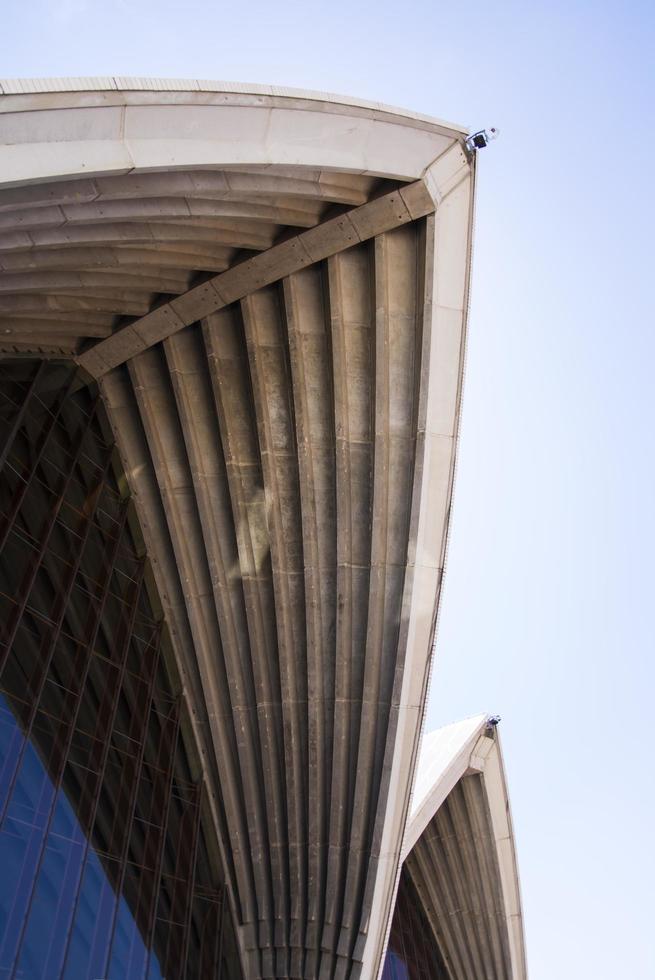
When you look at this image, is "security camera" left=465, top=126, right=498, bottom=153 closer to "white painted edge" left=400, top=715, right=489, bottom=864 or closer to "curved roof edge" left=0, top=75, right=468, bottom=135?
Answer: "curved roof edge" left=0, top=75, right=468, bottom=135

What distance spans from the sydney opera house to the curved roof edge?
103 millimetres

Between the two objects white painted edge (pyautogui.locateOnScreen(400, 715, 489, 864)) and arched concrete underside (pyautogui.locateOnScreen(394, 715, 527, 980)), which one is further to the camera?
arched concrete underside (pyautogui.locateOnScreen(394, 715, 527, 980))

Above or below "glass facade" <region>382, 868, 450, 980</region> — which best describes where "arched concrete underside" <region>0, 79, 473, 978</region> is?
above

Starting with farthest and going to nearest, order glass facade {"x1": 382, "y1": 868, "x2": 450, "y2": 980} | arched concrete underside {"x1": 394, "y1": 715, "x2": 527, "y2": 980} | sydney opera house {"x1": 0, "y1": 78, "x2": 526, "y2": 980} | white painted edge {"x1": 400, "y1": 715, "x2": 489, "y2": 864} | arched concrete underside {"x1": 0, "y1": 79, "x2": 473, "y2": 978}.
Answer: arched concrete underside {"x1": 394, "y1": 715, "x2": 527, "y2": 980} → glass facade {"x1": 382, "y1": 868, "x2": 450, "y2": 980} → white painted edge {"x1": 400, "y1": 715, "x2": 489, "y2": 864} → arched concrete underside {"x1": 0, "y1": 79, "x2": 473, "y2": 978} → sydney opera house {"x1": 0, "y1": 78, "x2": 526, "y2": 980}

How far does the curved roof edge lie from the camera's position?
9.94 m

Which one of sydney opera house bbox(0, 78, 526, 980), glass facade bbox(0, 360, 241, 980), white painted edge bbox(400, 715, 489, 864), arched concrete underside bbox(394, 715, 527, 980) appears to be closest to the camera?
glass facade bbox(0, 360, 241, 980)

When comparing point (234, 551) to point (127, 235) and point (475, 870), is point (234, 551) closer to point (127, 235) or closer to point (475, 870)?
point (127, 235)

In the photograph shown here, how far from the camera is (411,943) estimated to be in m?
26.0

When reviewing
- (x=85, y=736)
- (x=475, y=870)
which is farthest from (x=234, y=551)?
(x=475, y=870)

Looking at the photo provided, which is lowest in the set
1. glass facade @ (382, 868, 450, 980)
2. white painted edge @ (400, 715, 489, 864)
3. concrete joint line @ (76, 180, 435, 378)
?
glass facade @ (382, 868, 450, 980)

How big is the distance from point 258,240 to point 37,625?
730 cm

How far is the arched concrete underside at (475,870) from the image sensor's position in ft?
86.4

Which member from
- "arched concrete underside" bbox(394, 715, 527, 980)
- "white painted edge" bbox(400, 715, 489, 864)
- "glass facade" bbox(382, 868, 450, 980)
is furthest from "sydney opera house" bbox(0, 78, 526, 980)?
"arched concrete underside" bbox(394, 715, 527, 980)

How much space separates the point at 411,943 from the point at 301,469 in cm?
1568
